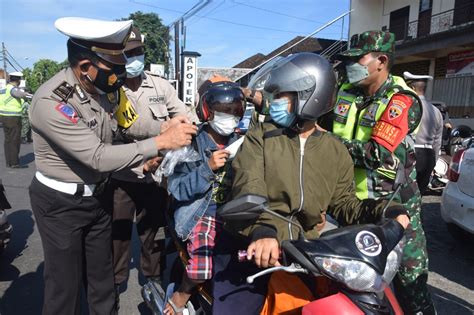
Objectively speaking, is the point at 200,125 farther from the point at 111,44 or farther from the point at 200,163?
the point at 111,44

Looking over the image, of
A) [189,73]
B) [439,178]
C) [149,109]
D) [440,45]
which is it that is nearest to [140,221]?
[149,109]

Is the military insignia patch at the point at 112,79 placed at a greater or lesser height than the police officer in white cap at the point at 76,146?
greater

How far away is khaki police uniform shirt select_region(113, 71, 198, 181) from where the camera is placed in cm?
311

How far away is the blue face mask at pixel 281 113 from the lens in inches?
75.9

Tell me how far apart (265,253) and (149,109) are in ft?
6.43

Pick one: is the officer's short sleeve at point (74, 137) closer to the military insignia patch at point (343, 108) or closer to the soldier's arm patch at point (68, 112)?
the soldier's arm patch at point (68, 112)

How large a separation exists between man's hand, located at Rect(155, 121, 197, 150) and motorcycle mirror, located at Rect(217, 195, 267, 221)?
807 millimetres

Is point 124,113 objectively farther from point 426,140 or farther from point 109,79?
point 426,140

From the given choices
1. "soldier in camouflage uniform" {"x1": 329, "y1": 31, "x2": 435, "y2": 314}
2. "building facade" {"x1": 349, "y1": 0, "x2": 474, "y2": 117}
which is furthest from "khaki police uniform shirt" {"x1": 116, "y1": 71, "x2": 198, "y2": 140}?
"building facade" {"x1": 349, "y1": 0, "x2": 474, "y2": 117}

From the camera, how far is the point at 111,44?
2.15 metres

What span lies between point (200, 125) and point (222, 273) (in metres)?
0.93

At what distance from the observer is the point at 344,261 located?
1434mm

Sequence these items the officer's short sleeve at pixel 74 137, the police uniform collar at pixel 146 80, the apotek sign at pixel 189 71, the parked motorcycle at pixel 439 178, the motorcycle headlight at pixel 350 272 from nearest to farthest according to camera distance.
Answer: the motorcycle headlight at pixel 350 272 → the officer's short sleeve at pixel 74 137 → the police uniform collar at pixel 146 80 → the parked motorcycle at pixel 439 178 → the apotek sign at pixel 189 71

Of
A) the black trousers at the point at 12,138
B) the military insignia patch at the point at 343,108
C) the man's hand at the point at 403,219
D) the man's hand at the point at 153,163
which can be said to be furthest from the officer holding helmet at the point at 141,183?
the black trousers at the point at 12,138
